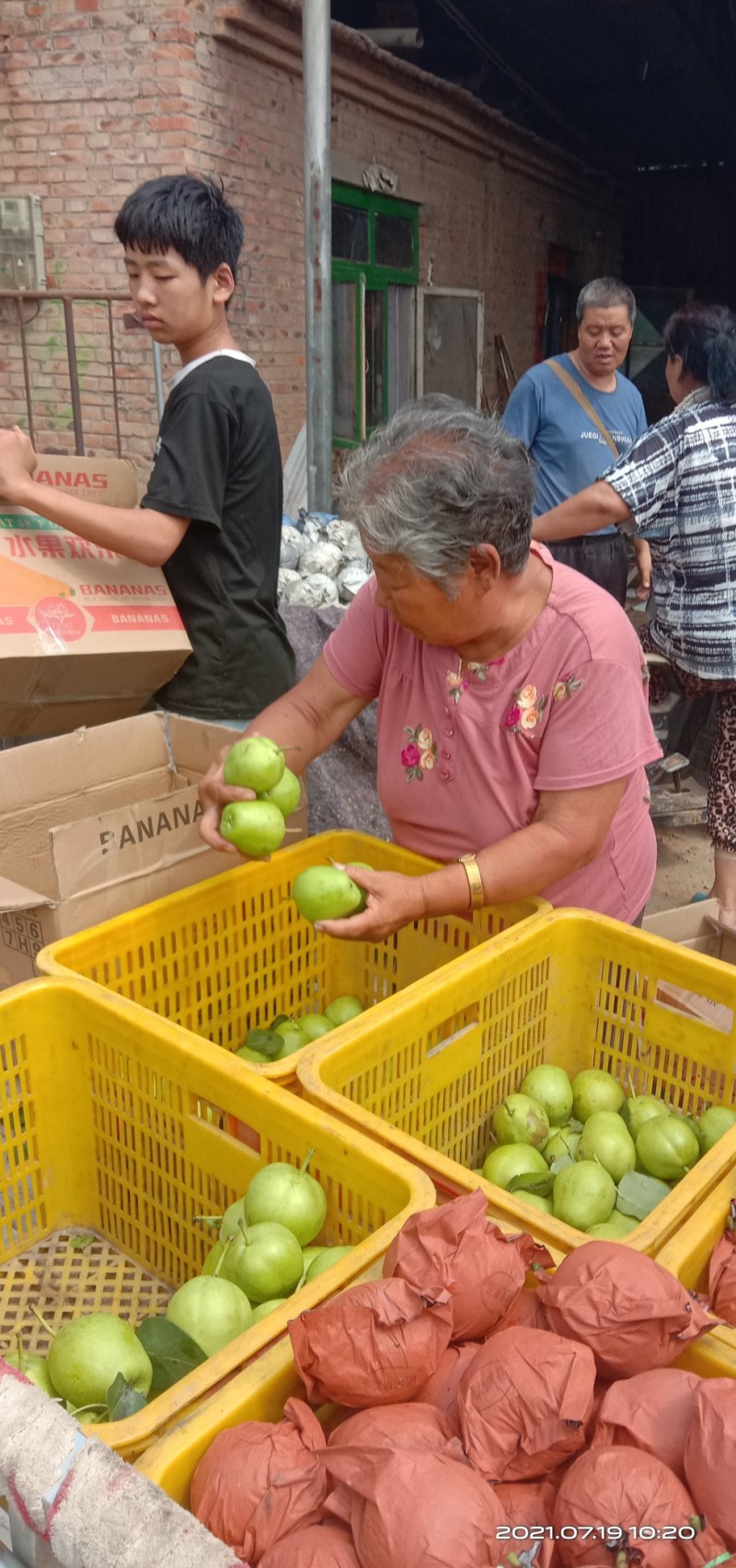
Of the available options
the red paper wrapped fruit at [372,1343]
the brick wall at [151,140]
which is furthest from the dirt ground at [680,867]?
the brick wall at [151,140]

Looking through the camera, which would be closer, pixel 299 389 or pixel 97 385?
pixel 97 385

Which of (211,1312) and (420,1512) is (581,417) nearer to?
(211,1312)

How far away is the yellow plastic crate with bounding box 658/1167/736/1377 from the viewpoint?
1.31 meters

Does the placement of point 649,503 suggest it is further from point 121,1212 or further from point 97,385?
point 97,385

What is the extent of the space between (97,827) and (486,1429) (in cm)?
137

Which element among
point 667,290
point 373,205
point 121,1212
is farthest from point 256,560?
point 667,290

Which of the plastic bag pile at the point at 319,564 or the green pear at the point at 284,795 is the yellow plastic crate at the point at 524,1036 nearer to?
the green pear at the point at 284,795

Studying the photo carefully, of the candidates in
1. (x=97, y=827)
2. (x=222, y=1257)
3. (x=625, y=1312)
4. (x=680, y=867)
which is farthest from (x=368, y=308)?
(x=625, y=1312)

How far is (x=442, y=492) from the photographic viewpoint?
1847 mm

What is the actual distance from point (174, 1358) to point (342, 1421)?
0.27 m

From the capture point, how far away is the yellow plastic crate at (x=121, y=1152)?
1525mm

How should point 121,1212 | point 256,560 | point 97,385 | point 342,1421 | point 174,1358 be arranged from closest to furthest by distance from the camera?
1. point 342,1421
2. point 174,1358
3. point 121,1212
4. point 256,560
5. point 97,385

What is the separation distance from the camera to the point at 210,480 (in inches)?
102

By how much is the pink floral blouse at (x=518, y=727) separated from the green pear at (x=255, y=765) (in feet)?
0.91
